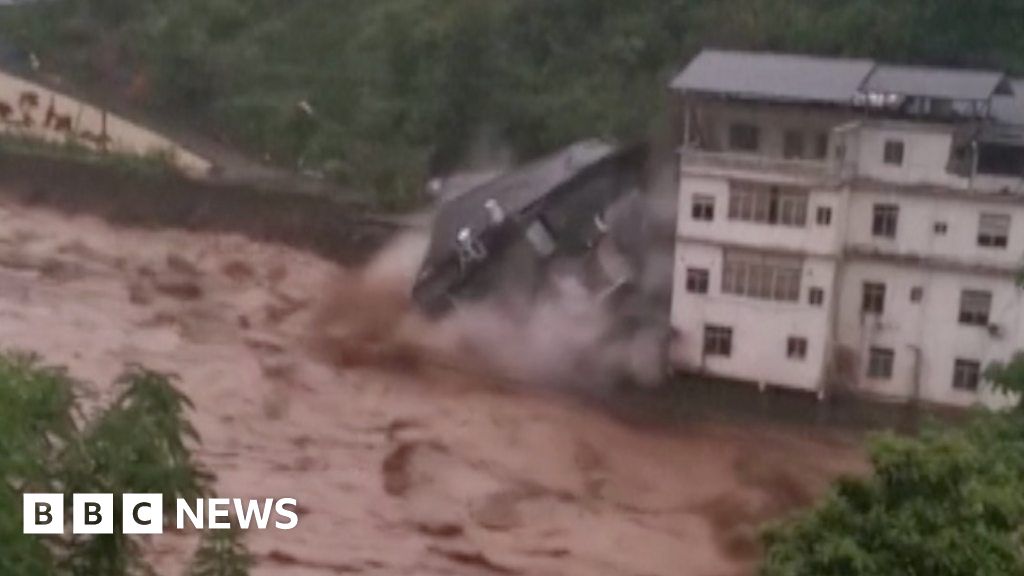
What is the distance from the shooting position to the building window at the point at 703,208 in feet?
49.0

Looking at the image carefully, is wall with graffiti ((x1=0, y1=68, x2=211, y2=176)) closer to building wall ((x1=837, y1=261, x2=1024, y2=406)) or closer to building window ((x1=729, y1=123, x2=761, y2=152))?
building window ((x1=729, y1=123, x2=761, y2=152))

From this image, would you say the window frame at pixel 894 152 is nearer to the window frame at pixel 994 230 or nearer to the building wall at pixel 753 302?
the building wall at pixel 753 302

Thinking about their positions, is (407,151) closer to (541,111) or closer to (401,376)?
(541,111)

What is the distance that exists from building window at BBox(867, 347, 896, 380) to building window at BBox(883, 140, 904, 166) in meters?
1.68

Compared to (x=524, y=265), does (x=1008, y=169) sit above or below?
above

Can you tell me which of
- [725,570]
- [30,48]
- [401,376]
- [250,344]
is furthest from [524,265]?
[30,48]

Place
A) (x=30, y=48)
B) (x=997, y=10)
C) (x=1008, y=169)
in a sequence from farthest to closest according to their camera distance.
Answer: (x=30, y=48) → (x=997, y=10) → (x=1008, y=169)

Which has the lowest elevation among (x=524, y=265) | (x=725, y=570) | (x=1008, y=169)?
(x=725, y=570)

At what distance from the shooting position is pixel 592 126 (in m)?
19.5

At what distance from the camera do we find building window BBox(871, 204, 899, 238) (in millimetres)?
14688

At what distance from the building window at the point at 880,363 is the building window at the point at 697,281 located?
1.58m

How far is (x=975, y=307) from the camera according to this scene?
1455 centimetres

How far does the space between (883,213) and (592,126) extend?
541 cm

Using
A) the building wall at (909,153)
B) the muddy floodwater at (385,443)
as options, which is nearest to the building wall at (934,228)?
the building wall at (909,153)
